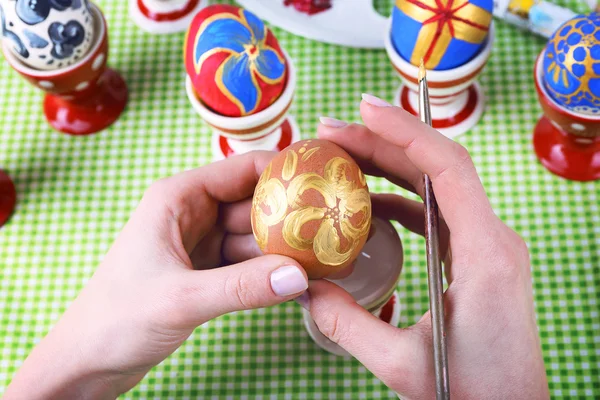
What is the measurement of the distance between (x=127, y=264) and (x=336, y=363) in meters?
0.31

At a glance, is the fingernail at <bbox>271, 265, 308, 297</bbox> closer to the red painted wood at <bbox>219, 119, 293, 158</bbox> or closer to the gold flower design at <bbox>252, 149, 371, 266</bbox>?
the gold flower design at <bbox>252, 149, 371, 266</bbox>

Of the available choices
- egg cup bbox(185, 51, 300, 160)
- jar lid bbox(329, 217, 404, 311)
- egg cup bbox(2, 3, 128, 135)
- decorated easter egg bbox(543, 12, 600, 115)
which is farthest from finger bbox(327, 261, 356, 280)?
egg cup bbox(2, 3, 128, 135)

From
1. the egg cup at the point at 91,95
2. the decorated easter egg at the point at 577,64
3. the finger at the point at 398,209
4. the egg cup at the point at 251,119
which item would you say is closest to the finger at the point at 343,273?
the finger at the point at 398,209

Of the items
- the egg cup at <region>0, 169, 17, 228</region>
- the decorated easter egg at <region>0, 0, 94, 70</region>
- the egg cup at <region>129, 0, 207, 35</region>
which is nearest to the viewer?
the decorated easter egg at <region>0, 0, 94, 70</region>

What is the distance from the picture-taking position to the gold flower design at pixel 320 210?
638 millimetres

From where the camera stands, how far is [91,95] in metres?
1.02

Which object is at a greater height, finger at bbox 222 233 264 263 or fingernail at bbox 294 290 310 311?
fingernail at bbox 294 290 310 311

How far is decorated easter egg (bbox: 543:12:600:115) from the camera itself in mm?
786

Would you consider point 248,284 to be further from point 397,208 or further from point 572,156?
point 572,156

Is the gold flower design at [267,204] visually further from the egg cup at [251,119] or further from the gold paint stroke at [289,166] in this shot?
the egg cup at [251,119]

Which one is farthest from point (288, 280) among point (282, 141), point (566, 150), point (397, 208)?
point (566, 150)

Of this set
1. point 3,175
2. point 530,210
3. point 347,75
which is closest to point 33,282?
point 3,175

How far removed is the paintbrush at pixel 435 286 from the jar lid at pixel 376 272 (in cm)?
11

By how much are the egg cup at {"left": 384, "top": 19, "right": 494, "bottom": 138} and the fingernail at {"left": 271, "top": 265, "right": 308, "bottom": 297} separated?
38cm
